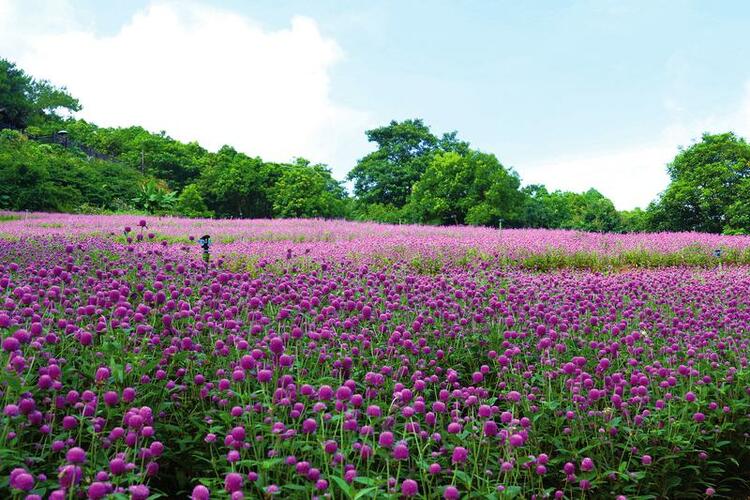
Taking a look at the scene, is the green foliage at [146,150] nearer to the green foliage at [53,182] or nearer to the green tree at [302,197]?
the green tree at [302,197]

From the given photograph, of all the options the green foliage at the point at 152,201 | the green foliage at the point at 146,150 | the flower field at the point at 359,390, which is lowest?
the flower field at the point at 359,390

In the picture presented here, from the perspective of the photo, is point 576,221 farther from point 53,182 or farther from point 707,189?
point 53,182

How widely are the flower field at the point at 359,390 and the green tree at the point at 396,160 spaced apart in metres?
38.2

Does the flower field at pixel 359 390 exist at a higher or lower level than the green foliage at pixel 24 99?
lower

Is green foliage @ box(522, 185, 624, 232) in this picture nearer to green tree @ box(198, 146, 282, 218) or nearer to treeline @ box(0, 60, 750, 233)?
treeline @ box(0, 60, 750, 233)

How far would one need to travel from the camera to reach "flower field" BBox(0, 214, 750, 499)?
2455 mm

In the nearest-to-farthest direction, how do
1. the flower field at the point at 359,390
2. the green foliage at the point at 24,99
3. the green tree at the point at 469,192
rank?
the flower field at the point at 359,390, the green tree at the point at 469,192, the green foliage at the point at 24,99

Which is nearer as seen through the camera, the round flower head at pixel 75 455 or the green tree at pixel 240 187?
the round flower head at pixel 75 455

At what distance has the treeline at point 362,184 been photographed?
104 ft

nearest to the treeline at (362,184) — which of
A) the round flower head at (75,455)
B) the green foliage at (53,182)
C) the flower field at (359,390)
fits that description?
the green foliage at (53,182)

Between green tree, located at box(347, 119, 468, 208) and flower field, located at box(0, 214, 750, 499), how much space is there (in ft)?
125

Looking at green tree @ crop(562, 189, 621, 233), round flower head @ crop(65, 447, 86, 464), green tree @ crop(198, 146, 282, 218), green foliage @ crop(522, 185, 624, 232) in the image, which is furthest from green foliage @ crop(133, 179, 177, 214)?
round flower head @ crop(65, 447, 86, 464)

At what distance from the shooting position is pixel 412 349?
3779mm

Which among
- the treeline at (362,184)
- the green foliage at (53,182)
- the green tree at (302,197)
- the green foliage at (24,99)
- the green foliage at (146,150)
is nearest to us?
the green foliage at (53,182)
